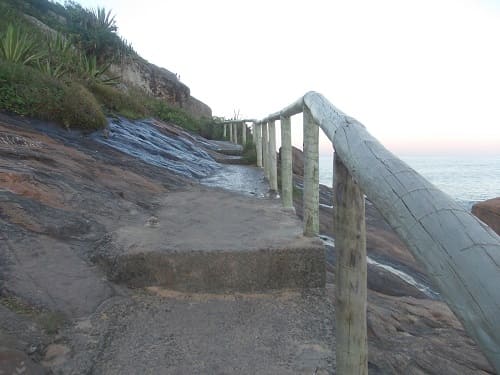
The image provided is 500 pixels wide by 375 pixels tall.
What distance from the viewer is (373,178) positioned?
3.05ft

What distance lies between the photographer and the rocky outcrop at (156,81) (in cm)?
2083

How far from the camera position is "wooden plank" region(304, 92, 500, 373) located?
0.56m

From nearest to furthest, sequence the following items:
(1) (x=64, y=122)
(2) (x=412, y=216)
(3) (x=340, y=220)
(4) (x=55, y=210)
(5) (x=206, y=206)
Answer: (2) (x=412, y=216) → (3) (x=340, y=220) → (4) (x=55, y=210) → (5) (x=206, y=206) → (1) (x=64, y=122)

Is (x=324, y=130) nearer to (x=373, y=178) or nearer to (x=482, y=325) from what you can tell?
(x=373, y=178)

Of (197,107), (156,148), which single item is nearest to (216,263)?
(156,148)

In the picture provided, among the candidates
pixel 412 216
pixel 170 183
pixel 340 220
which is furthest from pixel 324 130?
pixel 170 183

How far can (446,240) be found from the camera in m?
0.65

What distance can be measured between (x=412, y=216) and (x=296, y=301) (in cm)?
142

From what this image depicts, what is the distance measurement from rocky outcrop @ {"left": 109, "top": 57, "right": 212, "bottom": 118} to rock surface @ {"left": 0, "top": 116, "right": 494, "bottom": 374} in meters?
18.3

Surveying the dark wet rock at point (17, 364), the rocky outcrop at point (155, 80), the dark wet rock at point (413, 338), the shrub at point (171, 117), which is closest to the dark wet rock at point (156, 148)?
the dark wet rock at point (413, 338)

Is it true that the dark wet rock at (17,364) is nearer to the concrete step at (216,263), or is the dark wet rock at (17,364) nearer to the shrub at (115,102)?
the concrete step at (216,263)

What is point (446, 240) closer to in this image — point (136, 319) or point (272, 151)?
point (136, 319)

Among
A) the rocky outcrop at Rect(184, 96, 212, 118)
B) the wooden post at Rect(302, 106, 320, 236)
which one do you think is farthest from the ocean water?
the rocky outcrop at Rect(184, 96, 212, 118)

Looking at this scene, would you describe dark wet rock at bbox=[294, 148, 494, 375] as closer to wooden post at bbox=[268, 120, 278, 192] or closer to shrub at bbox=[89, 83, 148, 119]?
wooden post at bbox=[268, 120, 278, 192]
